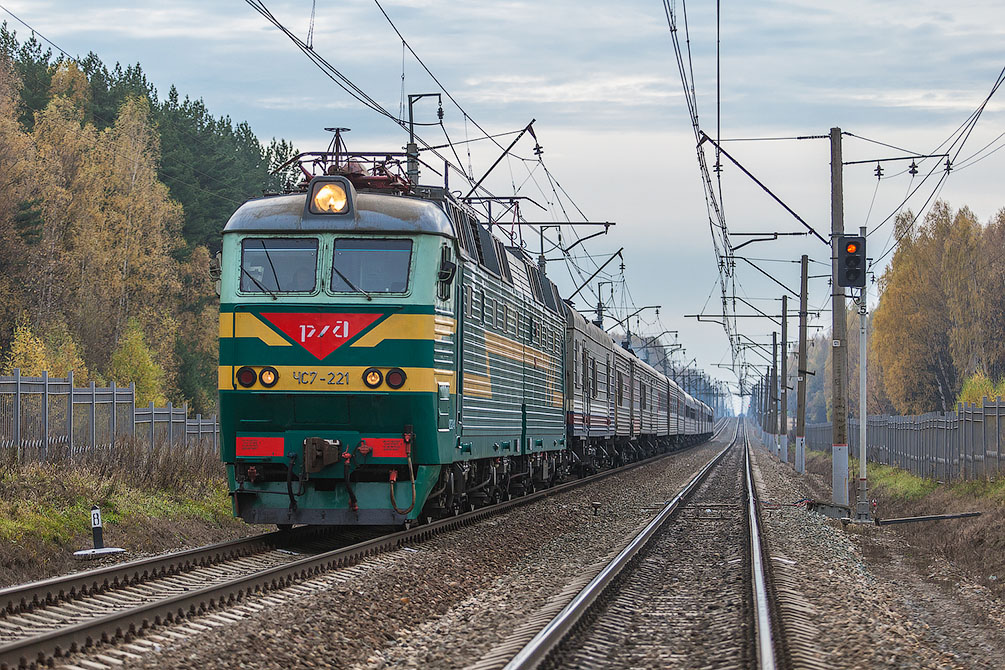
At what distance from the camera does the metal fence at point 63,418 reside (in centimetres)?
1745

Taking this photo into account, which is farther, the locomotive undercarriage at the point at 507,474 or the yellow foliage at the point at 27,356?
the yellow foliage at the point at 27,356

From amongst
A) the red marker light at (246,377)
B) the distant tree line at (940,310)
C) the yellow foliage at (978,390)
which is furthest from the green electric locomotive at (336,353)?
the distant tree line at (940,310)

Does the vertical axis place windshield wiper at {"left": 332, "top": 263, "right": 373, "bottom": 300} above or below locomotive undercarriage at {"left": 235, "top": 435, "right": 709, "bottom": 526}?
above

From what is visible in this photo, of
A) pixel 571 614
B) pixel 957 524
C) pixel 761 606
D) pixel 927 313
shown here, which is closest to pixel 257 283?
pixel 571 614

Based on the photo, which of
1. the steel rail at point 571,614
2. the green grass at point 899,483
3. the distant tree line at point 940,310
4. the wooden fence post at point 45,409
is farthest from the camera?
the distant tree line at point 940,310

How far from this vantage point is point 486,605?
33.0 ft

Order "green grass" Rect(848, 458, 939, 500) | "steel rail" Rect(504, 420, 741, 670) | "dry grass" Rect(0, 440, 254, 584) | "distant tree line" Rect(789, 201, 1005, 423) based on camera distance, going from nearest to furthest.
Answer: "steel rail" Rect(504, 420, 741, 670), "dry grass" Rect(0, 440, 254, 584), "green grass" Rect(848, 458, 939, 500), "distant tree line" Rect(789, 201, 1005, 423)

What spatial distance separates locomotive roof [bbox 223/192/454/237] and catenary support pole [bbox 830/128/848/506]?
10757 millimetres

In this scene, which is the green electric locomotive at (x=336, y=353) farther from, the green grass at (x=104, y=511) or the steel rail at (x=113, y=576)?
the green grass at (x=104, y=511)

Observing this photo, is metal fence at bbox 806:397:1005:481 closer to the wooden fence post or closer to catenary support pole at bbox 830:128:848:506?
catenary support pole at bbox 830:128:848:506

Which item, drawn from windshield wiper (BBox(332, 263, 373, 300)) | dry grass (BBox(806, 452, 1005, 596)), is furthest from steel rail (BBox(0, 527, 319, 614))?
dry grass (BBox(806, 452, 1005, 596))

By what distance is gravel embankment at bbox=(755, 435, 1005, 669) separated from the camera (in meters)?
8.30

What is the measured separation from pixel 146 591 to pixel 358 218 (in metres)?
4.91

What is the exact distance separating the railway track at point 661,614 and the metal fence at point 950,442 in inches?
296
